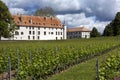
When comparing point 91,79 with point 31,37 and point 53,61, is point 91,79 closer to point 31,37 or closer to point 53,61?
point 53,61

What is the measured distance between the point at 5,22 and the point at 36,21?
47457 mm

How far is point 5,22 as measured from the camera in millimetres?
71500

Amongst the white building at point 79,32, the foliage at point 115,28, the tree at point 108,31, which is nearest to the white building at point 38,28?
the tree at point 108,31

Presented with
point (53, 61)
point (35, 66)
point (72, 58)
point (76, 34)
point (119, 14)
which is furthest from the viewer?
point (76, 34)

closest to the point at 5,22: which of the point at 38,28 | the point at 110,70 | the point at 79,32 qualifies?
the point at 38,28

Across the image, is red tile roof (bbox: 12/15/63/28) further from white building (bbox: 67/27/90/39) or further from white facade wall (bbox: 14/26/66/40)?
white building (bbox: 67/27/90/39)

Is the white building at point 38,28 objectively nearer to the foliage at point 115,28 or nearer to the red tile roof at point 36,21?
the red tile roof at point 36,21

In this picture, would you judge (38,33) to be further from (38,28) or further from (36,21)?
(36,21)

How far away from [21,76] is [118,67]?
5.29m

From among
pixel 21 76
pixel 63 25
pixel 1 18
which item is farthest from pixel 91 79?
pixel 63 25

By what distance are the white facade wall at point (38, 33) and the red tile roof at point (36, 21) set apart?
1.46 m

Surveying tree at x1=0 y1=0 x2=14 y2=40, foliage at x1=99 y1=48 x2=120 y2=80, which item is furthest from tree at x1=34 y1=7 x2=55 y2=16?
foliage at x1=99 y1=48 x2=120 y2=80

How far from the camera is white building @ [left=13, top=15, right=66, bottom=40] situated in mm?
114812

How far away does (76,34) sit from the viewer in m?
168
